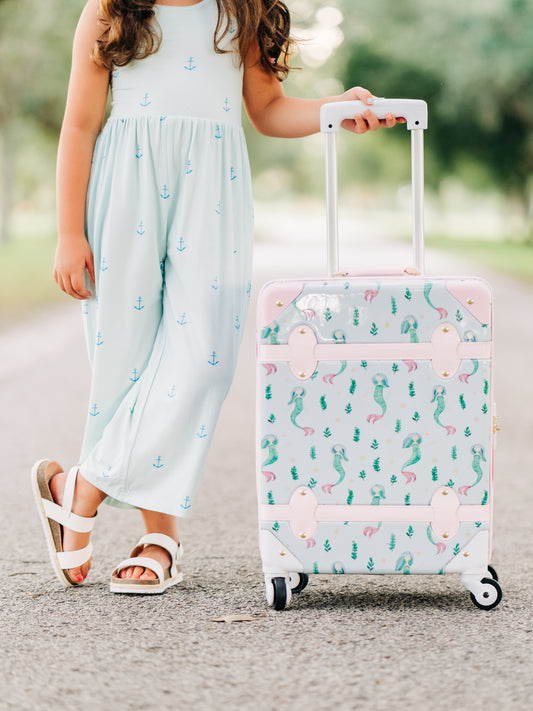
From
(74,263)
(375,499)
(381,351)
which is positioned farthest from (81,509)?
(381,351)

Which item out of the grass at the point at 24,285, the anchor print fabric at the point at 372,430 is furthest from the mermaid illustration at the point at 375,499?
the grass at the point at 24,285

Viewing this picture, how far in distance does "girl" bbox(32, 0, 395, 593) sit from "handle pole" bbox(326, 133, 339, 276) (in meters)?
0.07

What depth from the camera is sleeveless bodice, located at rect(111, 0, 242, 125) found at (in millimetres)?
2598

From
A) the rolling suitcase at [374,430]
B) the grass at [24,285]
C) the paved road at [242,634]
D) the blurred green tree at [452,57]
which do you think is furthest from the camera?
the blurred green tree at [452,57]

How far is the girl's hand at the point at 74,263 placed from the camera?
266 centimetres

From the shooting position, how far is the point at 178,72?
8.55 feet

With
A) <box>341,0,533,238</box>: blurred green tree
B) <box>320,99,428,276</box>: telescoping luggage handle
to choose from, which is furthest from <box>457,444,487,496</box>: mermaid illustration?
<box>341,0,533,238</box>: blurred green tree

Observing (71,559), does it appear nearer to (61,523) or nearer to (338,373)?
(61,523)

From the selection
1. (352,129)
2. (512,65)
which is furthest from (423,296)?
(512,65)

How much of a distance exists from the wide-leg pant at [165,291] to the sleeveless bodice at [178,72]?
0.04 meters

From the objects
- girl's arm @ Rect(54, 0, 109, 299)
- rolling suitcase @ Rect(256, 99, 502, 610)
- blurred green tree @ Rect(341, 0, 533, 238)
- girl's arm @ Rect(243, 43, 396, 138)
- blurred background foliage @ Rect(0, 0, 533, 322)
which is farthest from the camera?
blurred green tree @ Rect(341, 0, 533, 238)

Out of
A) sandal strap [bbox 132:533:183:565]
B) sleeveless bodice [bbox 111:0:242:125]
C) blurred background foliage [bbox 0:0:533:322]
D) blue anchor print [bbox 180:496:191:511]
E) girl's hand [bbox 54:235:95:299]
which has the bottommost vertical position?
sandal strap [bbox 132:533:183:565]

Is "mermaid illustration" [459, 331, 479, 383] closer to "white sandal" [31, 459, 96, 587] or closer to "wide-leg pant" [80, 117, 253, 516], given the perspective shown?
"wide-leg pant" [80, 117, 253, 516]

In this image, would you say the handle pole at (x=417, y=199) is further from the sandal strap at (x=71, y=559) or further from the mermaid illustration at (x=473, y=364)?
the sandal strap at (x=71, y=559)
